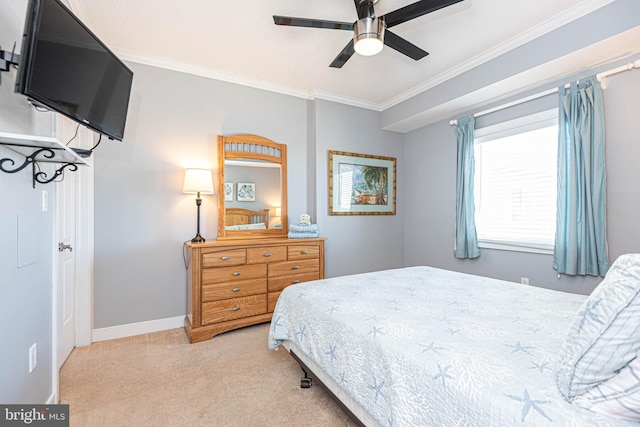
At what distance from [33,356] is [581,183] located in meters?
3.94

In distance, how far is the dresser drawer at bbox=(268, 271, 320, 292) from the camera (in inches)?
121

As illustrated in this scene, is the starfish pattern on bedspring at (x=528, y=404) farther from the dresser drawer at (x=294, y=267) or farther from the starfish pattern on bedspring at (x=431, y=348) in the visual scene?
the dresser drawer at (x=294, y=267)

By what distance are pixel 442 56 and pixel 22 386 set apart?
3814 millimetres

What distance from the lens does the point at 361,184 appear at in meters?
4.04

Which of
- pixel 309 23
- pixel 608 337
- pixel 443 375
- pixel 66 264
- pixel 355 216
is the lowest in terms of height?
pixel 443 375

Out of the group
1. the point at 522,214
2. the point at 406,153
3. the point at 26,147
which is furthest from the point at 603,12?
the point at 26,147

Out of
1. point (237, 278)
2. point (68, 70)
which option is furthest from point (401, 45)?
point (237, 278)

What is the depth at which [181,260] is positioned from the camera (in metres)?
3.03

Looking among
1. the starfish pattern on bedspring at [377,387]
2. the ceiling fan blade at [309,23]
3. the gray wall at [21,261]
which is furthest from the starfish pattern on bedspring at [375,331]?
the ceiling fan blade at [309,23]

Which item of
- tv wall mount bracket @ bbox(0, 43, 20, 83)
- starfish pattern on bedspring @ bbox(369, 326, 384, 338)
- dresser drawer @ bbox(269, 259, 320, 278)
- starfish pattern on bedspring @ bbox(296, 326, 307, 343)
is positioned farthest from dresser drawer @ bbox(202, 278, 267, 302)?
tv wall mount bracket @ bbox(0, 43, 20, 83)

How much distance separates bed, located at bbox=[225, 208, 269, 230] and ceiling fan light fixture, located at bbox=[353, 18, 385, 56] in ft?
6.78

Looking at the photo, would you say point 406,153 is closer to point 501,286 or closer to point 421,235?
point 421,235

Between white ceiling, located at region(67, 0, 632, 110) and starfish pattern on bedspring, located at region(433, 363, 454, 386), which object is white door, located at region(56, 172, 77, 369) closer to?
white ceiling, located at region(67, 0, 632, 110)

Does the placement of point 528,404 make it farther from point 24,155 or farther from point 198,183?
point 198,183
